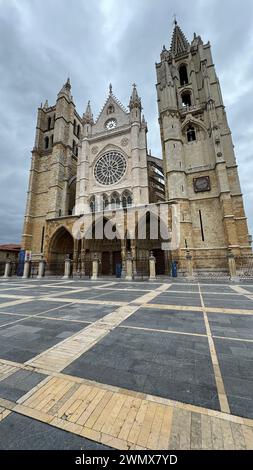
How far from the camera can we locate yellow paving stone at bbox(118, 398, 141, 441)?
4.52 feet

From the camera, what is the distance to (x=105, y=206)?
25.1 meters

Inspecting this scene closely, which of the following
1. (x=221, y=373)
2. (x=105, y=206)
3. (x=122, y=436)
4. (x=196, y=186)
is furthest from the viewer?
(x=105, y=206)

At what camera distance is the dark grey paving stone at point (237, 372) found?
172cm

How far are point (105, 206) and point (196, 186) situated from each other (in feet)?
36.4

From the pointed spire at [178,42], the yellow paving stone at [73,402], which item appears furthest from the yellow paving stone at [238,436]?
the pointed spire at [178,42]

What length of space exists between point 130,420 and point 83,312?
12.1ft

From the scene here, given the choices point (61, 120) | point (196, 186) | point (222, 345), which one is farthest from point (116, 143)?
point (222, 345)

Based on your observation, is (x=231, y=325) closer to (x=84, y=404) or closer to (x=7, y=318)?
(x=84, y=404)

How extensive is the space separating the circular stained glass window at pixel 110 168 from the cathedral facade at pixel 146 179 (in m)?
0.14

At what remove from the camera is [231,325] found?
3.89 metres

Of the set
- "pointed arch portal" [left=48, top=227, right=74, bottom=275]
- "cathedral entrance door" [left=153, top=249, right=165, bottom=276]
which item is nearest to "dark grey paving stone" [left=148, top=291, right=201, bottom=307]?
"cathedral entrance door" [left=153, top=249, right=165, bottom=276]

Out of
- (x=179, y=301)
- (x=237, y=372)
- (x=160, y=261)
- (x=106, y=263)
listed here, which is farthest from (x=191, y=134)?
(x=237, y=372)
